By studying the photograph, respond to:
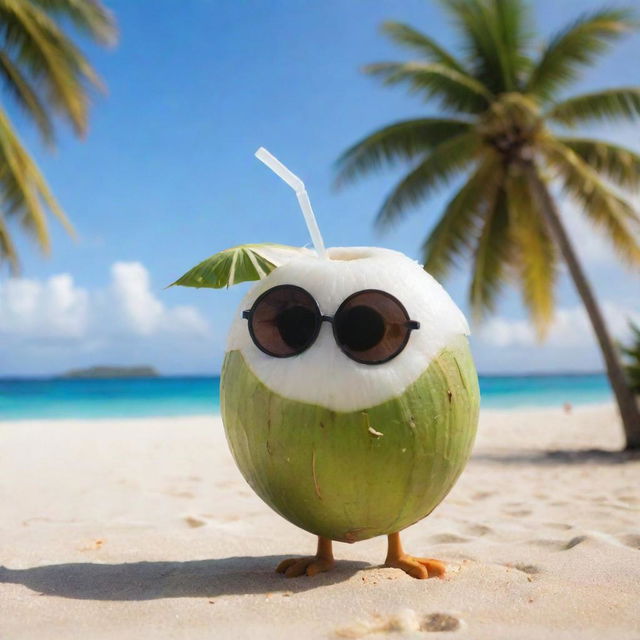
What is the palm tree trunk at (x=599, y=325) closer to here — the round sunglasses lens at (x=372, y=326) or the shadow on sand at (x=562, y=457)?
the shadow on sand at (x=562, y=457)

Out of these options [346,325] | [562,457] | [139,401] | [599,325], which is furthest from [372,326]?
[139,401]

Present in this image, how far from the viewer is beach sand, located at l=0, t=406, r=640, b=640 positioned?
7.07 ft

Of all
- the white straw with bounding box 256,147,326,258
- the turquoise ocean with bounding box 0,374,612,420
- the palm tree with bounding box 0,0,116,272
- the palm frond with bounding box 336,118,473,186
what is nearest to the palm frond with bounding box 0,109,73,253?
the palm tree with bounding box 0,0,116,272

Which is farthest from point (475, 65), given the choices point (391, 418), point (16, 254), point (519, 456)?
point (391, 418)

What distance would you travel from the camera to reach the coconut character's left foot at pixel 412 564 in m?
2.66

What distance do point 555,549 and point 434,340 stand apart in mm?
1437

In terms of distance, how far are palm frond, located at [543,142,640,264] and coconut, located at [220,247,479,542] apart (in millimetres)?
8035

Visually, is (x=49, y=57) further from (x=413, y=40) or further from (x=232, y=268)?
(x=232, y=268)

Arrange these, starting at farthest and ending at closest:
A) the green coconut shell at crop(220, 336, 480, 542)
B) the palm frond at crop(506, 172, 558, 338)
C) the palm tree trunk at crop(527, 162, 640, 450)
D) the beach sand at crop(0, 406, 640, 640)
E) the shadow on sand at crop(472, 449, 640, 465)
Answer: the palm frond at crop(506, 172, 558, 338), the palm tree trunk at crop(527, 162, 640, 450), the shadow on sand at crop(472, 449, 640, 465), the green coconut shell at crop(220, 336, 480, 542), the beach sand at crop(0, 406, 640, 640)

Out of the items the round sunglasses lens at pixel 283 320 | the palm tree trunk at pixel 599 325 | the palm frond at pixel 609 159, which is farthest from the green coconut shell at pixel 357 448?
the palm frond at pixel 609 159

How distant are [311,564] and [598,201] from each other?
8601 mm

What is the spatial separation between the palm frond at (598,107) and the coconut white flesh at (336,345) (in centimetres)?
861

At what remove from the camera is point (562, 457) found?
8.71 m

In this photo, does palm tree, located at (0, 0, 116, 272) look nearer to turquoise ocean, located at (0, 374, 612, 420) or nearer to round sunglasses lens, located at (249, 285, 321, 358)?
round sunglasses lens, located at (249, 285, 321, 358)
